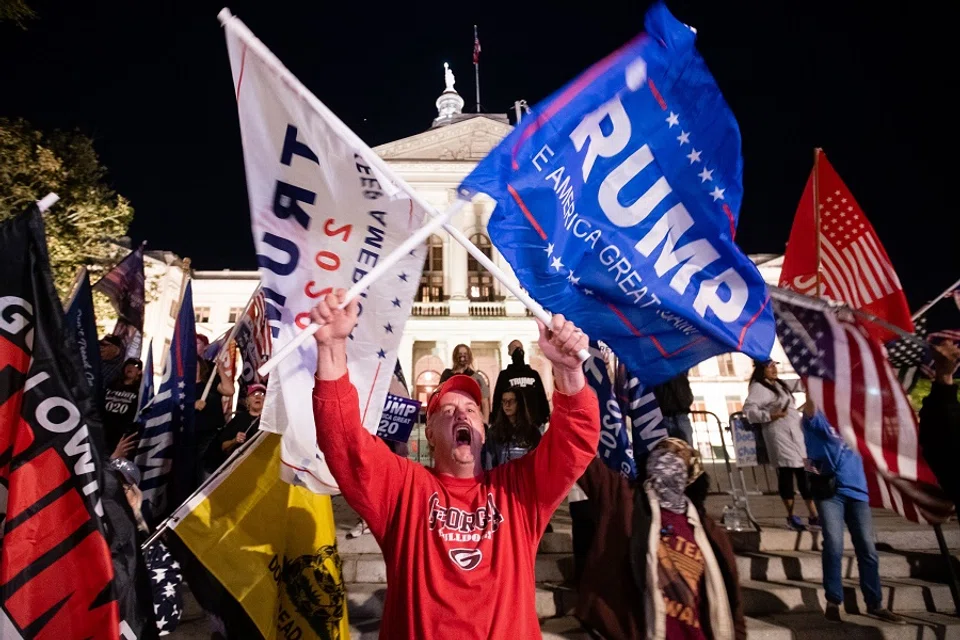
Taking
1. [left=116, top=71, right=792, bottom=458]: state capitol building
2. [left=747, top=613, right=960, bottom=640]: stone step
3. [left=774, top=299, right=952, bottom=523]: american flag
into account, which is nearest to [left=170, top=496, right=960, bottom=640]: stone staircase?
[left=747, top=613, right=960, bottom=640]: stone step

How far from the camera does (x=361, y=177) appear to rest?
2.47m

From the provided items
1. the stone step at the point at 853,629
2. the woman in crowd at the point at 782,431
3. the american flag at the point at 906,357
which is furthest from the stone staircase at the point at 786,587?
the american flag at the point at 906,357

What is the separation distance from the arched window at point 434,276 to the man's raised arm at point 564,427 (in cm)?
2735

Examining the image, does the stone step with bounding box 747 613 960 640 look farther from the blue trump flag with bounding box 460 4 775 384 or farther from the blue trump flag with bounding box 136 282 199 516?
the blue trump flag with bounding box 136 282 199 516

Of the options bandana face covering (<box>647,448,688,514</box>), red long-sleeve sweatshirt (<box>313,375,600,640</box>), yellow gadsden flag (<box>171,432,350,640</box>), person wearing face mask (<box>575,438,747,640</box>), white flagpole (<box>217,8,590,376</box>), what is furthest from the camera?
bandana face covering (<box>647,448,688,514</box>)

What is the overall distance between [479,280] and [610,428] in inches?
1036

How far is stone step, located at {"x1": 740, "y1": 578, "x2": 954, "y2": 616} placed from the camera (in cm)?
437

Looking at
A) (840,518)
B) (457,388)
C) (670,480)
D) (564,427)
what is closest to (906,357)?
(840,518)

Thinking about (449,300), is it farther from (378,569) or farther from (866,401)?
(866,401)

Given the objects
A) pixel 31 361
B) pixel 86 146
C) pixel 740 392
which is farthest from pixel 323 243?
pixel 740 392

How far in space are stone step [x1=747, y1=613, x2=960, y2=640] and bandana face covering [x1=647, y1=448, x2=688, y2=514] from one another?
136 cm

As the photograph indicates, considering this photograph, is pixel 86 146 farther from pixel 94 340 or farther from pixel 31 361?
pixel 31 361

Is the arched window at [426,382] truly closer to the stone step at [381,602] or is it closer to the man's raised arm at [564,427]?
the stone step at [381,602]

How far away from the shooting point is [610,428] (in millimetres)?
4520
